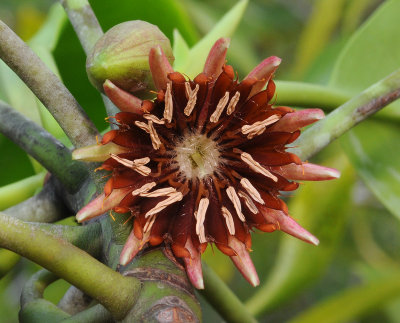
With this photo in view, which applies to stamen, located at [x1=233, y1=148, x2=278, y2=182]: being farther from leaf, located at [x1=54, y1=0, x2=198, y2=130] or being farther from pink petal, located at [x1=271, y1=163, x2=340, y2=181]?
leaf, located at [x1=54, y1=0, x2=198, y2=130]

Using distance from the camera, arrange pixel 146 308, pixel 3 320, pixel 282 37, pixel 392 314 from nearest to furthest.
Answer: pixel 146 308 → pixel 392 314 → pixel 3 320 → pixel 282 37

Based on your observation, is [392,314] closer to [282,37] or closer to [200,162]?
[200,162]

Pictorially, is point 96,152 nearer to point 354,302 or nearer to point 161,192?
point 161,192

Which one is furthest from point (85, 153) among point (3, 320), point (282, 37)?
point (282, 37)

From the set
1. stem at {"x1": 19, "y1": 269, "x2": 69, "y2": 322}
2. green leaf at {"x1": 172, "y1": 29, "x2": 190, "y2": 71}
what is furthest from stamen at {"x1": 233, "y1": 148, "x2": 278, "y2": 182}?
green leaf at {"x1": 172, "y1": 29, "x2": 190, "y2": 71}

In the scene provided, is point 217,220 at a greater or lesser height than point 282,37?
greater

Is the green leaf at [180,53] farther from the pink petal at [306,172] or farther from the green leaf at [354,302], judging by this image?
the green leaf at [354,302]
